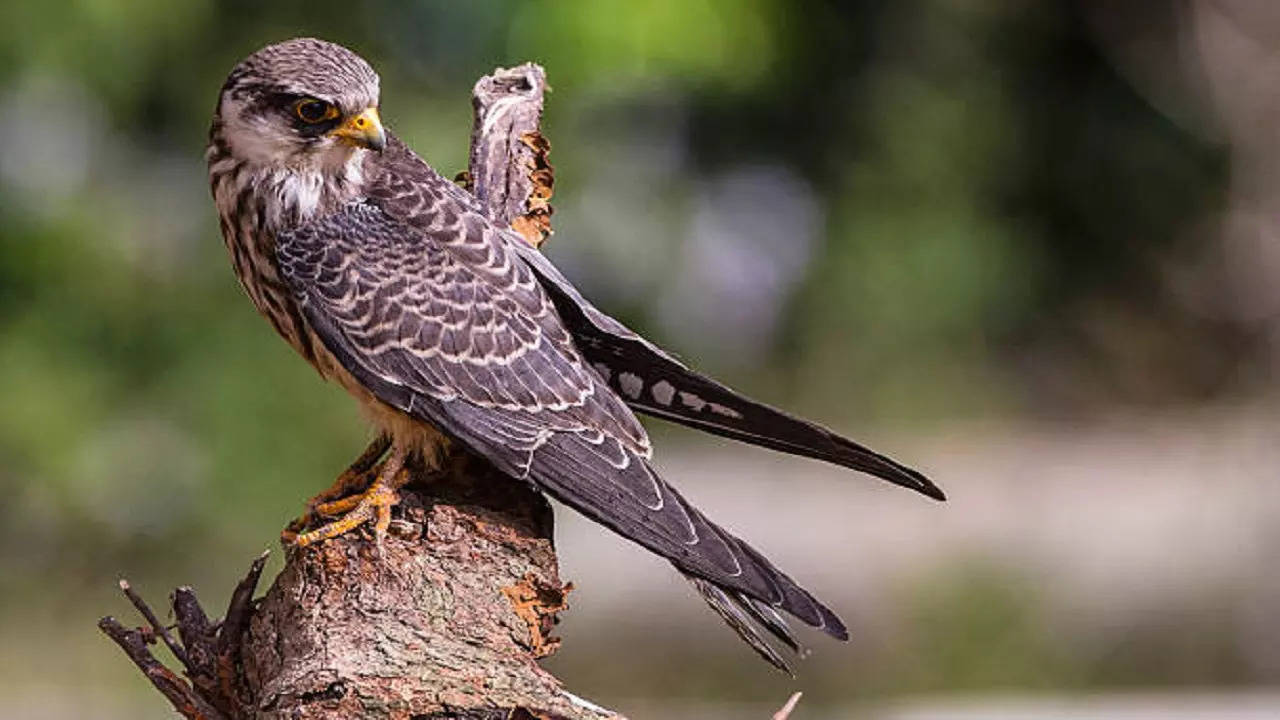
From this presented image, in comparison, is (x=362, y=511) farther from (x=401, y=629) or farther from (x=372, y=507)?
(x=401, y=629)

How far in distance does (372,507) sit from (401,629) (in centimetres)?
39

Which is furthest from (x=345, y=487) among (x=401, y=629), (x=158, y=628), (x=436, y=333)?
(x=401, y=629)

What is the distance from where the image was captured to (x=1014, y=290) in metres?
13.9

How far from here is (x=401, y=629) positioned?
129 inches

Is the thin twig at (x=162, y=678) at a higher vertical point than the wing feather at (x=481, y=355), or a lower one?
lower

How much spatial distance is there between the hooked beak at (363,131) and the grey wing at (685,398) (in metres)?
0.37

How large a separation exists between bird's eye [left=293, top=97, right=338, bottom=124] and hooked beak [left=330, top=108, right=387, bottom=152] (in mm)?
31

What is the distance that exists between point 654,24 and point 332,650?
6.80 meters

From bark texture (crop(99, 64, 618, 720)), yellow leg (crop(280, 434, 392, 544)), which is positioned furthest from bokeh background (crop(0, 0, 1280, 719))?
bark texture (crop(99, 64, 618, 720))

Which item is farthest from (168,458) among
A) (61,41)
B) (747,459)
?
(747,459)

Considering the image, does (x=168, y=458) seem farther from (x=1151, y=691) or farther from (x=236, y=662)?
(x=236, y=662)

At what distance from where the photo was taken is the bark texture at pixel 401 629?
122 inches

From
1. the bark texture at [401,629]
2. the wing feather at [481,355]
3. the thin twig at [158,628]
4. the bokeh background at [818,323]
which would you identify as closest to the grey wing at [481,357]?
the wing feather at [481,355]

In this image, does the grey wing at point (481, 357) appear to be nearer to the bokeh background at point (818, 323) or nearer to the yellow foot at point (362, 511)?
the yellow foot at point (362, 511)
